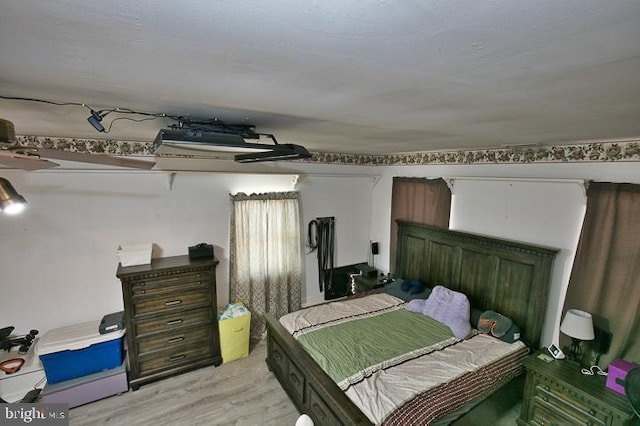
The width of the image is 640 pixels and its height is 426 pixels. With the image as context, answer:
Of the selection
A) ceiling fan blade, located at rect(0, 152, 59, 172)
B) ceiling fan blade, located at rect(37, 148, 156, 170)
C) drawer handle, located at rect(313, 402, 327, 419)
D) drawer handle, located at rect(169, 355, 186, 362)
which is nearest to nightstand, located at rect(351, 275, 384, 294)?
drawer handle, located at rect(313, 402, 327, 419)

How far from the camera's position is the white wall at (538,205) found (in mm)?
2564

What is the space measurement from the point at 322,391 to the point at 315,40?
239 cm

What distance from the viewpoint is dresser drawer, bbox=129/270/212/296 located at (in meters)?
2.93

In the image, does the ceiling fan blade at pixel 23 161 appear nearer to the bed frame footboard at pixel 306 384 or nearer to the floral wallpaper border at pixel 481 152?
the floral wallpaper border at pixel 481 152

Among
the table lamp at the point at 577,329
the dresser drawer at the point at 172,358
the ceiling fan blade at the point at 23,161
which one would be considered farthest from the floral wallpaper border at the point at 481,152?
the dresser drawer at the point at 172,358

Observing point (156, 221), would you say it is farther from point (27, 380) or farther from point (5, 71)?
point (5, 71)

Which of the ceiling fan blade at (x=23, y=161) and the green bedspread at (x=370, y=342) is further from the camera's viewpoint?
the green bedspread at (x=370, y=342)

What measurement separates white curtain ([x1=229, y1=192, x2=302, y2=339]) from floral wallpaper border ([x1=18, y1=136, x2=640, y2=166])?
84cm

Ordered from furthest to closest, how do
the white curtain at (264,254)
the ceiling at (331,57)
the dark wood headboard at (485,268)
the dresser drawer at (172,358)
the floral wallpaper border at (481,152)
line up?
1. the white curtain at (264,254)
2. the dresser drawer at (172,358)
3. the dark wood headboard at (485,268)
4. the floral wallpaper border at (481,152)
5. the ceiling at (331,57)

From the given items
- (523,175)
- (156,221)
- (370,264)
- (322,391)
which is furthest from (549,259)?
(156,221)

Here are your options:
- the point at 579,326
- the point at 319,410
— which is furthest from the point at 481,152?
the point at 319,410

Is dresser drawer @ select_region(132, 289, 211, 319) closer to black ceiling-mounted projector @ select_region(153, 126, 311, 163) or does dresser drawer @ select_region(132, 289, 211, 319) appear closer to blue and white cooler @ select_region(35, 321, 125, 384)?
blue and white cooler @ select_region(35, 321, 125, 384)

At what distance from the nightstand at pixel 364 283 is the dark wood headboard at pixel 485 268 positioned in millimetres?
391

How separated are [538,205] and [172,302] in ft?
12.5
